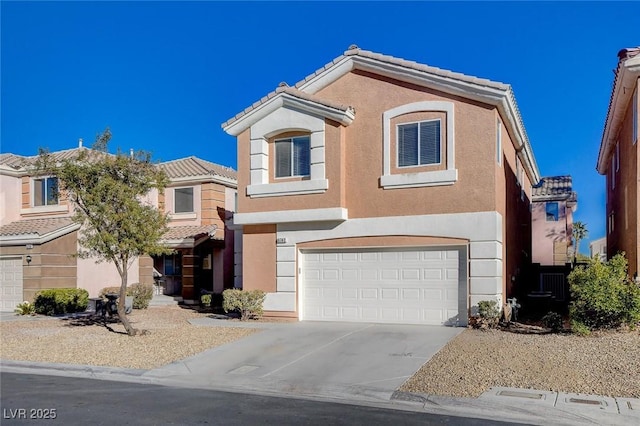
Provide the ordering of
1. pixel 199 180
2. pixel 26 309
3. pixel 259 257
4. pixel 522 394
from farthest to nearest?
pixel 199 180 → pixel 26 309 → pixel 259 257 → pixel 522 394

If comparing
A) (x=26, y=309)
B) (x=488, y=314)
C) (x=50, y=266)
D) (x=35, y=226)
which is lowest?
(x=26, y=309)

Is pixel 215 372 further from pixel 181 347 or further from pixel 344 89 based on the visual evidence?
pixel 344 89

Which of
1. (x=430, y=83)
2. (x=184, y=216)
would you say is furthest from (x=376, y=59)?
(x=184, y=216)

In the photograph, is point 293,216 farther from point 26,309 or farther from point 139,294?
point 26,309

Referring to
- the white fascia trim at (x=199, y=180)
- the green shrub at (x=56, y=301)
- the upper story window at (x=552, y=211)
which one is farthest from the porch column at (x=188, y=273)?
the upper story window at (x=552, y=211)

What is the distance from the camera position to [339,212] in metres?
16.0

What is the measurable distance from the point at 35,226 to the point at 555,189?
91.3 feet

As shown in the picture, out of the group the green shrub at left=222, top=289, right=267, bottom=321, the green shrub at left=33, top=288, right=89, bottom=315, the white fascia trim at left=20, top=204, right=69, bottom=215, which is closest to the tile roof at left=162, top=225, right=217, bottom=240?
the green shrub at left=33, top=288, right=89, bottom=315

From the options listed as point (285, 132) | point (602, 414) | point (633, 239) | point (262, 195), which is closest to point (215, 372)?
point (602, 414)

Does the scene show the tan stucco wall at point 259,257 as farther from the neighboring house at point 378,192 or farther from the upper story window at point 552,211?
the upper story window at point 552,211

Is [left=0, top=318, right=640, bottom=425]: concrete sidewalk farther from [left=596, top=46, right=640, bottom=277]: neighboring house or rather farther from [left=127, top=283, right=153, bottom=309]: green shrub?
[left=127, top=283, right=153, bottom=309]: green shrub

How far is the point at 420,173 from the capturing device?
609 inches

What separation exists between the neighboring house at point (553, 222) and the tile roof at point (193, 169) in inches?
707

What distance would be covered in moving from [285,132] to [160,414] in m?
10.9
